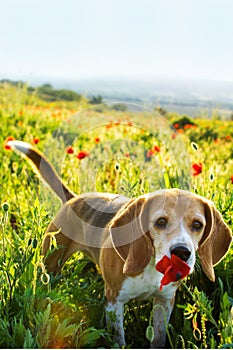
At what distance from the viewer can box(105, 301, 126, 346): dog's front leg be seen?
116 inches

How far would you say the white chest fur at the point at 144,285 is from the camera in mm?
2875

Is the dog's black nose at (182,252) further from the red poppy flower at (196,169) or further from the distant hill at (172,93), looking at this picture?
the distant hill at (172,93)

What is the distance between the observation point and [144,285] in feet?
9.49

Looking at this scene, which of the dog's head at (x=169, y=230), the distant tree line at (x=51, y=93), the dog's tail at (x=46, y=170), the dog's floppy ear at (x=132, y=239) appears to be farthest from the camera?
the distant tree line at (x=51, y=93)

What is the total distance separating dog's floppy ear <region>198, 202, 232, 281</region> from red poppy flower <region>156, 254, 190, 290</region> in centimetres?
36

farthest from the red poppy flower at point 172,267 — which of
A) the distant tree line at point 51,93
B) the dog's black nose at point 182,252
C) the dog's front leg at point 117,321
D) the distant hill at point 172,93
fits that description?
the distant tree line at point 51,93

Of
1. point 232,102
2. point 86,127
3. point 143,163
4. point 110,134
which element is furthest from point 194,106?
point 86,127

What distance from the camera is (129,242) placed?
2.85 metres

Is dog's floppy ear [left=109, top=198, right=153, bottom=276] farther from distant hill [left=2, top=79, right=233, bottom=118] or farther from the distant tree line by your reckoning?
the distant tree line

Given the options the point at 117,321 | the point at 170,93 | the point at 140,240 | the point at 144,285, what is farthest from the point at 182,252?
the point at 170,93

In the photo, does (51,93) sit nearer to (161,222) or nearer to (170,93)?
(170,93)

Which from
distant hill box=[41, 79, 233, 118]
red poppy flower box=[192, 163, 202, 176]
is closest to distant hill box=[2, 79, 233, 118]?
distant hill box=[41, 79, 233, 118]

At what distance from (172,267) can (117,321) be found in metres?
0.60

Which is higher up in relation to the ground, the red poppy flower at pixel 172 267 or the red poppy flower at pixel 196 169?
the red poppy flower at pixel 196 169
